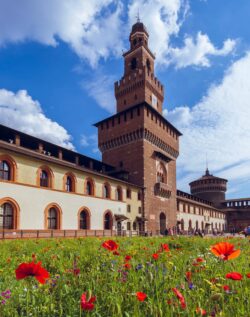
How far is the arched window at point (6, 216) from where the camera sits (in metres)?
19.0

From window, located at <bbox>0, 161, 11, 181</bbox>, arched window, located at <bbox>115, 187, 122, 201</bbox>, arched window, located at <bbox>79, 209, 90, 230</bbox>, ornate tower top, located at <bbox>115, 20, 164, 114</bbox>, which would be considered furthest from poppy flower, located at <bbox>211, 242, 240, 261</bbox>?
ornate tower top, located at <bbox>115, 20, 164, 114</bbox>

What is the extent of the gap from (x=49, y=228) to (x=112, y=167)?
55.1 ft

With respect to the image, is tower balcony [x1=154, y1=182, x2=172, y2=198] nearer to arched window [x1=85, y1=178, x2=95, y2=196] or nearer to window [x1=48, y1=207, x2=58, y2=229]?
arched window [x1=85, y1=178, x2=95, y2=196]

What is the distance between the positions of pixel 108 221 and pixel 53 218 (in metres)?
8.19

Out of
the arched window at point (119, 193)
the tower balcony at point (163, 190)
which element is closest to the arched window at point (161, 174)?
the tower balcony at point (163, 190)

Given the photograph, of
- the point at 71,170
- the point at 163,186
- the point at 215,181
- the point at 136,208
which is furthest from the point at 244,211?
the point at 71,170

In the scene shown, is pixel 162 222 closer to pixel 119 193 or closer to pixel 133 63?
pixel 119 193

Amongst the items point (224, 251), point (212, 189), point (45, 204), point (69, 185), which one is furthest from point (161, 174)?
point (224, 251)

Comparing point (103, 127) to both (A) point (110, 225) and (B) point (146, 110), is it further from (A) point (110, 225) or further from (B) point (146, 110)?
(A) point (110, 225)

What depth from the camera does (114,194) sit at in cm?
3066

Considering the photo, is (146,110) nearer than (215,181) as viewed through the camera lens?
Yes

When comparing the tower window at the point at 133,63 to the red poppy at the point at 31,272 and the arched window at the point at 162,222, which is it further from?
the red poppy at the point at 31,272

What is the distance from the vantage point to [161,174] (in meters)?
39.9

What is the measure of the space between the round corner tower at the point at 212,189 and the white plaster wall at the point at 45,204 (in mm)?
48622
